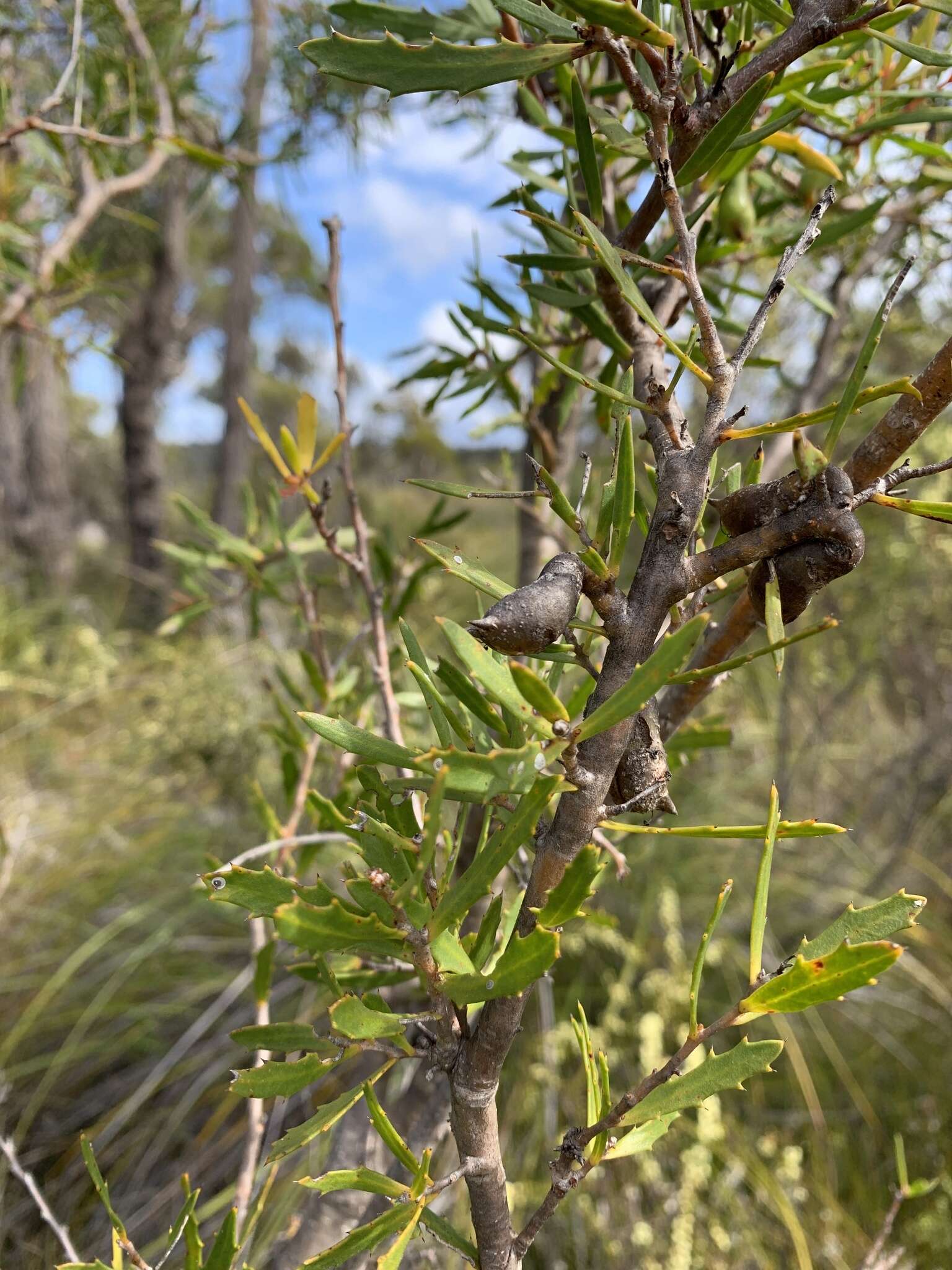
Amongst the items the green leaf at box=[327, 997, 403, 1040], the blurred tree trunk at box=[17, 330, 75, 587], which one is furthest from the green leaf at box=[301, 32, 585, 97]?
the blurred tree trunk at box=[17, 330, 75, 587]

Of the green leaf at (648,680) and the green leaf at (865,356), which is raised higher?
the green leaf at (865,356)

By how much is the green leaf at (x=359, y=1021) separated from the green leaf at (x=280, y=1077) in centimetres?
2

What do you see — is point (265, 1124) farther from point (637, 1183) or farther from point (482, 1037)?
point (637, 1183)

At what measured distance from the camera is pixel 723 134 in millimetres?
201

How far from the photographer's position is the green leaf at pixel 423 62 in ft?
0.59

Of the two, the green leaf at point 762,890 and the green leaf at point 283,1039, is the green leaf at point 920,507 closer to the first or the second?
the green leaf at point 762,890

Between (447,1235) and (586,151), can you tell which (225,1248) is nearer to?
(447,1235)

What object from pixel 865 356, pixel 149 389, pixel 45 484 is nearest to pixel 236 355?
pixel 149 389

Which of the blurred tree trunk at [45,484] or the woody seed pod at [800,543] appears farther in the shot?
the blurred tree trunk at [45,484]

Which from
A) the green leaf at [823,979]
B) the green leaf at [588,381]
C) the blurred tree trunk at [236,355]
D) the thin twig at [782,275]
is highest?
the blurred tree trunk at [236,355]

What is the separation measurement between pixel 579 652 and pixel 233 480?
315cm

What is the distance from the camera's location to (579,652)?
8.1 inches

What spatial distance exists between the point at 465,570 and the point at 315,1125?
151 mm

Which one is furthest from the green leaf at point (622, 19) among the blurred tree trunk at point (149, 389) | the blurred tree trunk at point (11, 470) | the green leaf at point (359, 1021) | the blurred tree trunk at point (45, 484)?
the blurred tree trunk at point (45, 484)
